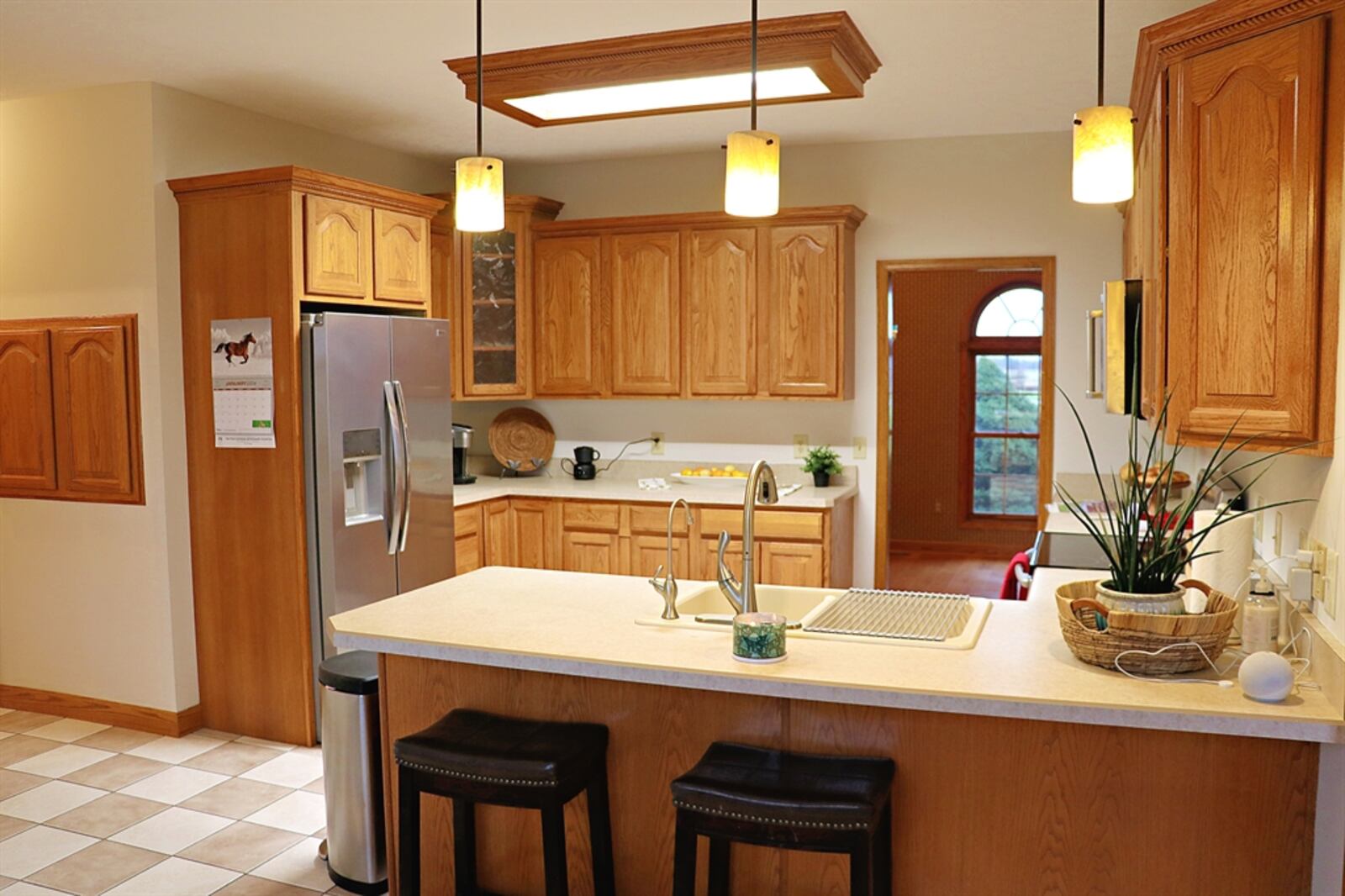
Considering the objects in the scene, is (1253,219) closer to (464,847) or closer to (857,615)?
(857,615)

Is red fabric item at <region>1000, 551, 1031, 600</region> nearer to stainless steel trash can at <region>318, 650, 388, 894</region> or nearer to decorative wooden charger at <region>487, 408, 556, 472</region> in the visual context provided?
stainless steel trash can at <region>318, 650, 388, 894</region>

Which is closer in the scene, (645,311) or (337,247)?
(337,247)

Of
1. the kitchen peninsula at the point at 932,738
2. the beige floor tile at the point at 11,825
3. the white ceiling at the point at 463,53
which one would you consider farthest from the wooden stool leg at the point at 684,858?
the beige floor tile at the point at 11,825

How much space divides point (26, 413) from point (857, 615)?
3.96 metres

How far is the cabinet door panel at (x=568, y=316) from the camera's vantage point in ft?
19.8

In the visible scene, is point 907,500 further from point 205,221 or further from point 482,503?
point 205,221

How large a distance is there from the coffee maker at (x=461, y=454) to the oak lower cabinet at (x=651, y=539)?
42 cm

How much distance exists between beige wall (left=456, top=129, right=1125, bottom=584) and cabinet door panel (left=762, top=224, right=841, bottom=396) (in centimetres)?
36

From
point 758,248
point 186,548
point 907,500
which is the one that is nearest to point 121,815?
point 186,548

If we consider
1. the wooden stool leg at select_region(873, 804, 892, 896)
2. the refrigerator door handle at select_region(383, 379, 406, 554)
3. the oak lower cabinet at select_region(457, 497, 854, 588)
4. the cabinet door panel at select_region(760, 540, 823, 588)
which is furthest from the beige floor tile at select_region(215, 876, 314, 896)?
the cabinet door panel at select_region(760, 540, 823, 588)

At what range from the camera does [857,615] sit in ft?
9.35

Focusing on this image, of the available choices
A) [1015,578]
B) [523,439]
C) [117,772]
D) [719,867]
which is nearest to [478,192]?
[719,867]

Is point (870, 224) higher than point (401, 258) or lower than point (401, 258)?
higher

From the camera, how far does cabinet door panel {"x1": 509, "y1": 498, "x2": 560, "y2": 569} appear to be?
5.78 metres
